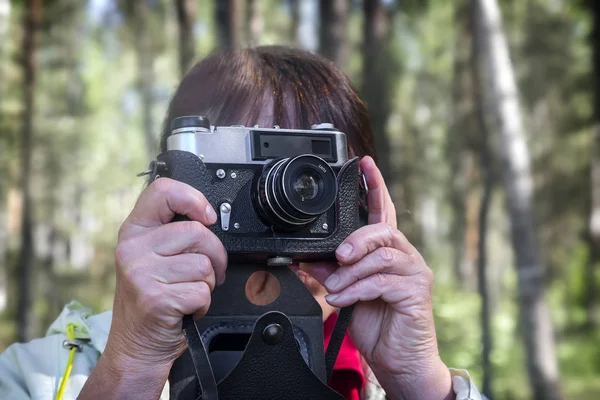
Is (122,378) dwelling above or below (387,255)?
below

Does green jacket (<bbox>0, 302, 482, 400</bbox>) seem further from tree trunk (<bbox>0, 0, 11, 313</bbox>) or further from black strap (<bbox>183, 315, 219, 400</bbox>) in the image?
tree trunk (<bbox>0, 0, 11, 313</bbox>)

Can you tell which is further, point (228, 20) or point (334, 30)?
point (228, 20)

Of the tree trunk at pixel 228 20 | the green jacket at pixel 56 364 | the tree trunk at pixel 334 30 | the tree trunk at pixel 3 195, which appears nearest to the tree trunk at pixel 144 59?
the tree trunk at pixel 3 195

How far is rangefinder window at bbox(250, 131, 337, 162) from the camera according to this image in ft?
2.83

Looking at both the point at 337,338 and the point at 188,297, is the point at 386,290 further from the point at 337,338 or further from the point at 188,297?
the point at 188,297

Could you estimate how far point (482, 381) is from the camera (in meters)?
3.55

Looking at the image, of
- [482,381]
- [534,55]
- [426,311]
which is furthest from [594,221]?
[426,311]

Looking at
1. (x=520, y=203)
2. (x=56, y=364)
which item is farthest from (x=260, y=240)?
(x=520, y=203)

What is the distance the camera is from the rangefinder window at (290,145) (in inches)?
34.0

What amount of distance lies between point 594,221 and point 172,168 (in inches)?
208

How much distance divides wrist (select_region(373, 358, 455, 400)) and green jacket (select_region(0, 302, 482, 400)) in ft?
0.05

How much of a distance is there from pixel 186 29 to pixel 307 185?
538 centimetres

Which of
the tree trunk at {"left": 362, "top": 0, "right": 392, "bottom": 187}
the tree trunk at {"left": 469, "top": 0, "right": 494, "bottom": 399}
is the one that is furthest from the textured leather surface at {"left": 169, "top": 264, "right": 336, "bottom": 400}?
the tree trunk at {"left": 362, "top": 0, "right": 392, "bottom": 187}

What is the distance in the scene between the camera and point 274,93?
1013mm
